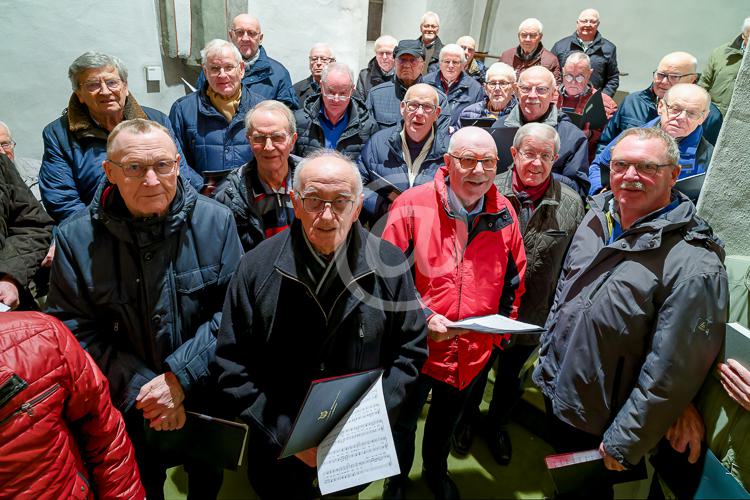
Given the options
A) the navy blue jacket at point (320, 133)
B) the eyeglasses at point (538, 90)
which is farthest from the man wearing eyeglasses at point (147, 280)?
the eyeglasses at point (538, 90)

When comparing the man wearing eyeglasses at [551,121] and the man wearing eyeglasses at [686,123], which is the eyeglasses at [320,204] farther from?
the man wearing eyeglasses at [686,123]

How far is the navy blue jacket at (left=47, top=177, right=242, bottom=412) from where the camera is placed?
69.1 inches

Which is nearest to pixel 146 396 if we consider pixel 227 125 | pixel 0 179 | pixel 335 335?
pixel 335 335

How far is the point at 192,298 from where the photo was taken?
1907 mm

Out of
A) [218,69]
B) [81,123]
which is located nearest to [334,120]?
[218,69]

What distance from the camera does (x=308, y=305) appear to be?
5.86 feet

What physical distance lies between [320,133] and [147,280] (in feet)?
7.19

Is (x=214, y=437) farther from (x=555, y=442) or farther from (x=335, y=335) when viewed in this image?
(x=555, y=442)

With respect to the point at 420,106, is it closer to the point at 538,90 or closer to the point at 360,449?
the point at 538,90

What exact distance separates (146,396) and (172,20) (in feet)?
15.7

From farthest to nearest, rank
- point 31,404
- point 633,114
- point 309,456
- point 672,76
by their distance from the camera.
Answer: point 633,114 → point 672,76 → point 309,456 → point 31,404

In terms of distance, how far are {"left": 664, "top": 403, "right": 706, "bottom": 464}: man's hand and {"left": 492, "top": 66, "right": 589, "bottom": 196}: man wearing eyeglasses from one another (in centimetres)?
160

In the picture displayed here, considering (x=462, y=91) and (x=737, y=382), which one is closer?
(x=737, y=382)

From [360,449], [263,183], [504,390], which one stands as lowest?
[504,390]
